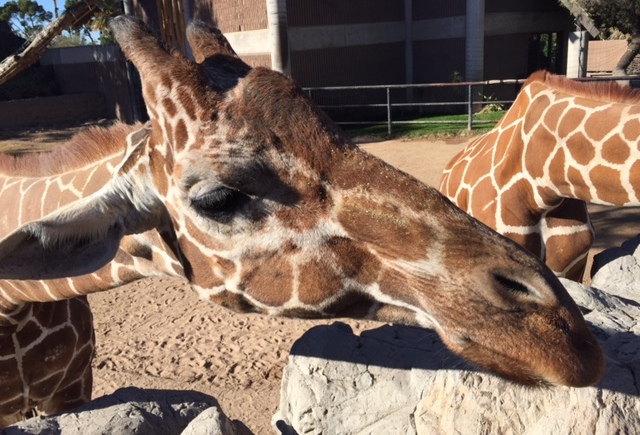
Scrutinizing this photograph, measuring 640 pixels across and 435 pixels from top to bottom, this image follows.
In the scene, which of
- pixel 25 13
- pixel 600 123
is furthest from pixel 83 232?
pixel 25 13

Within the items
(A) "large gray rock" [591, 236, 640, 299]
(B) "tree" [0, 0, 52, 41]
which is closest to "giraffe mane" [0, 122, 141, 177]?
(A) "large gray rock" [591, 236, 640, 299]

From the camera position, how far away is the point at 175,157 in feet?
6.29

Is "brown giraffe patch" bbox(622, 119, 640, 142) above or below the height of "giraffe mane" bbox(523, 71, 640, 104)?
below

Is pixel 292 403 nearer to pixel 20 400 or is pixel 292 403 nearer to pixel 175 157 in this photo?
pixel 175 157

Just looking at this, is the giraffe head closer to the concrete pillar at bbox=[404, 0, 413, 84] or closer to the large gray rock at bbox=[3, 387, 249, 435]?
the large gray rock at bbox=[3, 387, 249, 435]

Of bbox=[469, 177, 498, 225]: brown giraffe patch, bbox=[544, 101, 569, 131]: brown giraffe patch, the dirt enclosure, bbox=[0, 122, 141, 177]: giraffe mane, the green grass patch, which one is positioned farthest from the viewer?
the green grass patch

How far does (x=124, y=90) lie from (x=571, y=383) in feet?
67.7

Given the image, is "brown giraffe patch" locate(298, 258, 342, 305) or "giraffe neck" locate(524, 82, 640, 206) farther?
"giraffe neck" locate(524, 82, 640, 206)

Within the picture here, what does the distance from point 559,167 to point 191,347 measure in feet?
10.8

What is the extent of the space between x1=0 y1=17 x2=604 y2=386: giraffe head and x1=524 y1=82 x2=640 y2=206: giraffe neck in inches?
89.0

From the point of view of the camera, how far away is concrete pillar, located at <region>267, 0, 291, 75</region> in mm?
15305

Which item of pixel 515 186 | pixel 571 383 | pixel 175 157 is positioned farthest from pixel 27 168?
pixel 515 186

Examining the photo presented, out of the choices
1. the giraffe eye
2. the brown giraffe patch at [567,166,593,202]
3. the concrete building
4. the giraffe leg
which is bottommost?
the giraffe leg

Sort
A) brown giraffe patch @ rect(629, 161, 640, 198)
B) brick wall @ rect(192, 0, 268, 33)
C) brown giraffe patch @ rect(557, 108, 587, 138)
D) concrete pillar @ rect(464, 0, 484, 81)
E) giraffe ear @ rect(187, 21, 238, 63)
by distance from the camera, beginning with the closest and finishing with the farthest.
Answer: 1. giraffe ear @ rect(187, 21, 238, 63)
2. brown giraffe patch @ rect(629, 161, 640, 198)
3. brown giraffe patch @ rect(557, 108, 587, 138)
4. brick wall @ rect(192, 0, 268, 33)
5. concrete pillar @ rect(464, 0, 484, 81)
